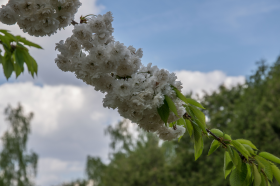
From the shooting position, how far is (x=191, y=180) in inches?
600

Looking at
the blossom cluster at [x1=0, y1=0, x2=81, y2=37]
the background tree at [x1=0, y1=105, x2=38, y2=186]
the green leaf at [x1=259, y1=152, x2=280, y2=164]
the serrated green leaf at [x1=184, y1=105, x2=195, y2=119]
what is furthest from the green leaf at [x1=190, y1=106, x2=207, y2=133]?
the background tree at [x1=0, y1=105, x2=38, y2=186]

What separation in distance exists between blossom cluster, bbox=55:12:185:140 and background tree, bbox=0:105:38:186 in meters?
18.4

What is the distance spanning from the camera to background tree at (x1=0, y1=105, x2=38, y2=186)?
1788 centimetres

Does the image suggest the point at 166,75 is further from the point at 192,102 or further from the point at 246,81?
the point at 246,81

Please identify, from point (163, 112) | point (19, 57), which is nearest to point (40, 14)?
point (163, 112)

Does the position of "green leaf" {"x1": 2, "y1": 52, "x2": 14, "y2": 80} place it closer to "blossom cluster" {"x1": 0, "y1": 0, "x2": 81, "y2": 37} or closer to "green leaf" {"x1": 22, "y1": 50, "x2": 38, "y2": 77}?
"green leaf" {"x1": 22, "y1": 50, "x2": 38, "y2": 77}

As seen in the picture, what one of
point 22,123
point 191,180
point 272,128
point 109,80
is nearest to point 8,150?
point 22,123

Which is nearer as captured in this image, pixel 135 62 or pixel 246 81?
pixel 135 62

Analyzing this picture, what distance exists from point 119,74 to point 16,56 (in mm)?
1434

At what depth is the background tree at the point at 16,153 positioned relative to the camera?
17875mm

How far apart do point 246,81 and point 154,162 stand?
9.64 metres

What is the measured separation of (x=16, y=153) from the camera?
18438mm

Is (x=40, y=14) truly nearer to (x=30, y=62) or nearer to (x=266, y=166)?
(x=30, y=62)

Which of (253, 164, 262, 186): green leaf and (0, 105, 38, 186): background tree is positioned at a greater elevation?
(0, 105, 38, 186): background tree
